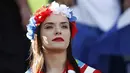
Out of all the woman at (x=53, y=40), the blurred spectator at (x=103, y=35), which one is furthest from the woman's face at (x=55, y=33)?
the blurred spectator at (x=103, y=35)

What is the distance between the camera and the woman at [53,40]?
2699 millimetres

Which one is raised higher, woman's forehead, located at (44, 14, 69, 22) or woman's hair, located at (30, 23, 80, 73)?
woman's forehead, located at (44, 14, 69, 22)

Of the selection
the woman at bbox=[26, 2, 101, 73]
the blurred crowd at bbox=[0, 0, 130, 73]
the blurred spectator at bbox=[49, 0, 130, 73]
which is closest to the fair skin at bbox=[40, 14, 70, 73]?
the woman at bbox=[26, 2, 101, 73]

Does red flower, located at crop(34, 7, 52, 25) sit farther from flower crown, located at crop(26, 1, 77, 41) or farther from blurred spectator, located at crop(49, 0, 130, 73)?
blurred spectator, located at crop(49, 0, 130, 73)

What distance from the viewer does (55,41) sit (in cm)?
269

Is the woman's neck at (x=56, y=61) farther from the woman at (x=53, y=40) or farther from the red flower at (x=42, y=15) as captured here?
the red flower at (x=42, y=15)

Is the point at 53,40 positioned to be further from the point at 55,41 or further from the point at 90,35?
the point at 90,35

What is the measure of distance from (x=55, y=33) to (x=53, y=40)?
0.03 meters

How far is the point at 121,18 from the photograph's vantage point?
3.83 metres

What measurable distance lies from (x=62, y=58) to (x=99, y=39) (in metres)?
1.18

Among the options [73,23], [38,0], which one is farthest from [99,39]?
[73,23]

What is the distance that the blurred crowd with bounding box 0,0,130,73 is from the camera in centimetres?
374

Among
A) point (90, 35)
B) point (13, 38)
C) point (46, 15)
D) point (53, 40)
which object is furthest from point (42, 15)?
point (90, 35)

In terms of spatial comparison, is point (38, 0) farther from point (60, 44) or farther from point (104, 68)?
point (60, 44)
